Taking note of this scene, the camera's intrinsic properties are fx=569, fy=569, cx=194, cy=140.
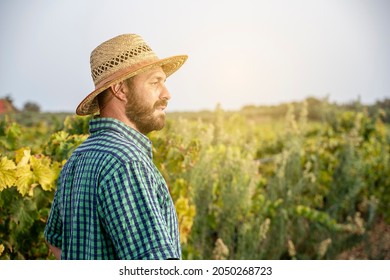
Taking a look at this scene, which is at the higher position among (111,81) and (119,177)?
(111,81)

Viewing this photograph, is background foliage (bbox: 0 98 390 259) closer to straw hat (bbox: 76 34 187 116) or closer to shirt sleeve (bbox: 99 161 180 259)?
straw hat (bbox: 76 34 187 116)

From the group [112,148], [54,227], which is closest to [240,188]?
[54,227]

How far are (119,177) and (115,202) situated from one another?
60 millimetres

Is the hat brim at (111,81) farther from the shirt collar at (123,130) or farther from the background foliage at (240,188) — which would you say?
the background foliage at (240,188)

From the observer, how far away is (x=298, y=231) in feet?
14.8

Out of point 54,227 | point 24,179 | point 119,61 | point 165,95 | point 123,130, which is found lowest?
point 54,227

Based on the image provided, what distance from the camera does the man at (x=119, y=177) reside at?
4.40 feet

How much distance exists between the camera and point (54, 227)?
1.76 m

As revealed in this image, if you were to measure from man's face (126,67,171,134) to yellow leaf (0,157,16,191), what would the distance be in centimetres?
78

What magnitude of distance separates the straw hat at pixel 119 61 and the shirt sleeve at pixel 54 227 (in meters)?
0.33

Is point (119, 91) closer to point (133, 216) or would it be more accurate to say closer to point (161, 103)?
point (161, 103)

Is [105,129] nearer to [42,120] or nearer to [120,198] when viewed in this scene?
[120,198]
